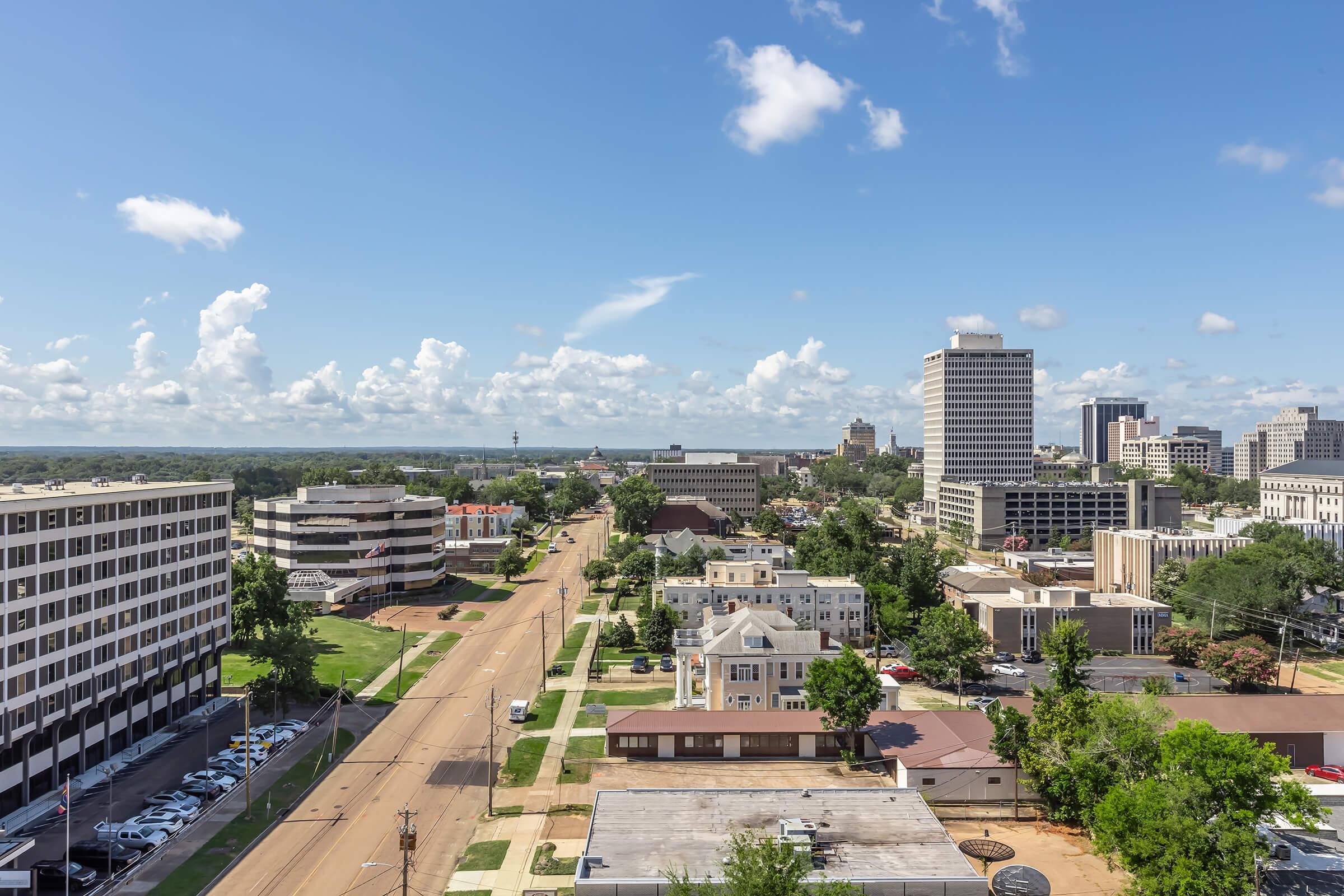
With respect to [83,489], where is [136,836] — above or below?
below

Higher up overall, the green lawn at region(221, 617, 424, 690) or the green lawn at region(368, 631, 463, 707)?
the green lawn at region(221, 617, 424, 690)

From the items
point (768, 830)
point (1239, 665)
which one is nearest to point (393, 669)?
point (768, 830)

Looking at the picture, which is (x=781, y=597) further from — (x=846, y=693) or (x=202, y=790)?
(x=202, y=790)

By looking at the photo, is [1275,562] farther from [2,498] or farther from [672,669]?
[2,498]

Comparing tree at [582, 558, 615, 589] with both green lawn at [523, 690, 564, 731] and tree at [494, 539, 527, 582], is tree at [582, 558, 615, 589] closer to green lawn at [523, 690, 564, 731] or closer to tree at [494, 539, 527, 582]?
tree at [494, 539, 527, 582]

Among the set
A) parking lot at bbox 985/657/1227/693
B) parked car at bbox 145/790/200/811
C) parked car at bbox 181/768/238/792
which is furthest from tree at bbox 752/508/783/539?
parked car at bbox 145/790/200/811

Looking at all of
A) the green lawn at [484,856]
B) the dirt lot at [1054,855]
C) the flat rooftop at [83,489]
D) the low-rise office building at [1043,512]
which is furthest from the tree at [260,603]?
the low-rise office building at [1043,512]

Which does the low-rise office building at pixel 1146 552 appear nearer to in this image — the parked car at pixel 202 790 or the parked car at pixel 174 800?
the parked car at pixel 202 790
